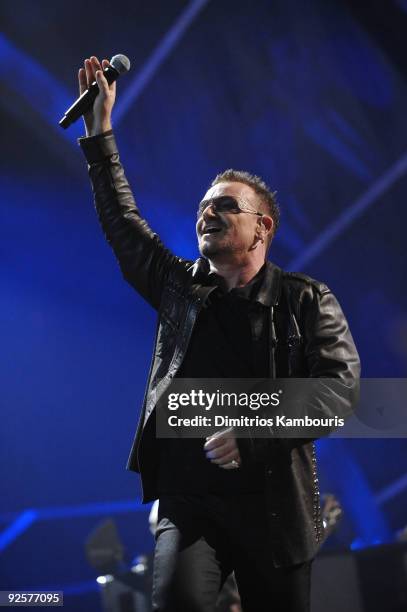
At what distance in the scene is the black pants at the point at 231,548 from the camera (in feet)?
5.54

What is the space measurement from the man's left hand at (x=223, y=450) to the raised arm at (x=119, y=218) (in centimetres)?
66

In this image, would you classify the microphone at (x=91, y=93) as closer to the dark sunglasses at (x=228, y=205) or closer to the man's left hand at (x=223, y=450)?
the dark sunglasses at (x=228, y=205)

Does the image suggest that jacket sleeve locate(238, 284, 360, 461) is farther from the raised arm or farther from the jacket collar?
the raised arm

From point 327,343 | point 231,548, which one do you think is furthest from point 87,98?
point 231,548

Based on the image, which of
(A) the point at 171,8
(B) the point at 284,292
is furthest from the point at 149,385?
(A) the point at 171,8

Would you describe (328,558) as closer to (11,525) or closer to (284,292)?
(284,292)

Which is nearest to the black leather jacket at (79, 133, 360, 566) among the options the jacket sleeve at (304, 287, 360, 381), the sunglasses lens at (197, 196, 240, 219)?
the jacket sleeve at (304, 287, 360, 381)

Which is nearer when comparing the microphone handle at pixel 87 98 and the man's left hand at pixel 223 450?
the man's left hand at pixel 223 450

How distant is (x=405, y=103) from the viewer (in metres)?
4.65

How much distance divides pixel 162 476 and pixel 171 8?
356 centimetres

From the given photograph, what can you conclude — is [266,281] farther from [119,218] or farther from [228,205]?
[119,218]

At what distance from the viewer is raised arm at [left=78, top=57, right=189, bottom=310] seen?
2180mm

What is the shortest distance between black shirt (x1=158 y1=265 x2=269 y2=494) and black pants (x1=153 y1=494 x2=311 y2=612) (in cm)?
4

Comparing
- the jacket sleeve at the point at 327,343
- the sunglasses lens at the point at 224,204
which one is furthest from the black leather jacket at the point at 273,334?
the sunglasses lens at the point at 224,204
